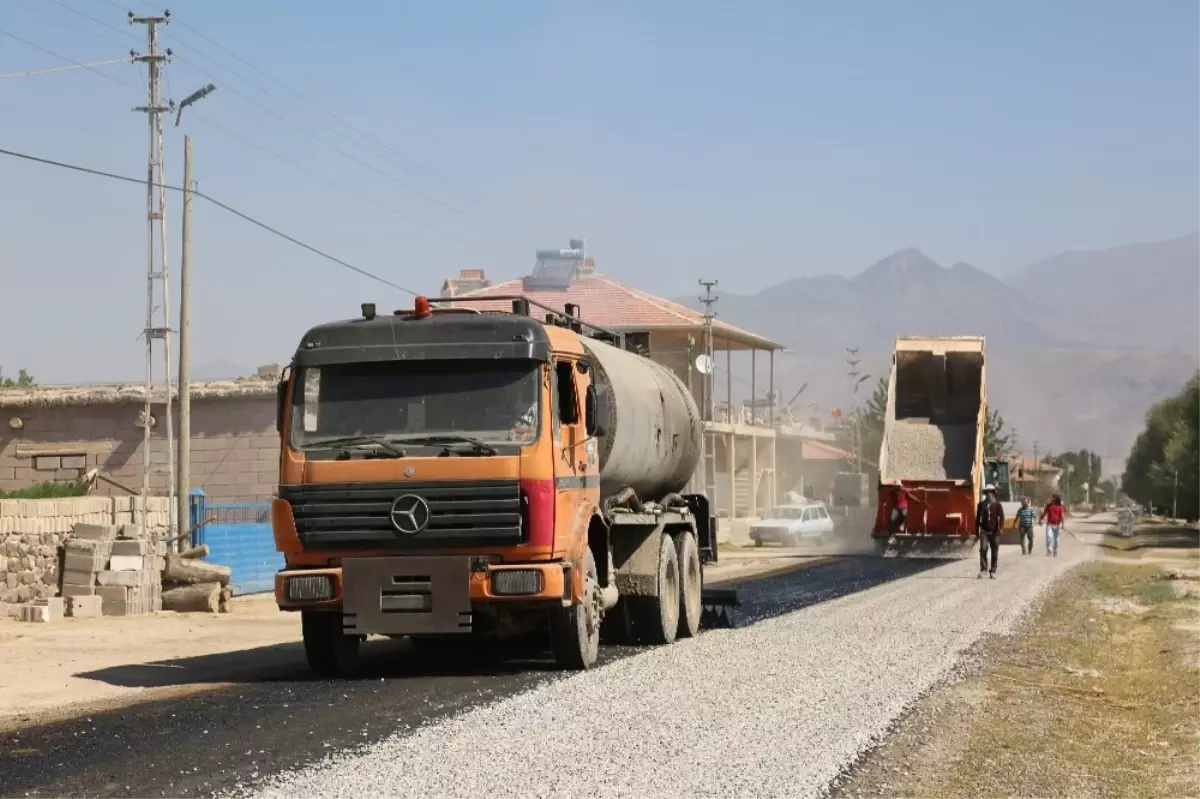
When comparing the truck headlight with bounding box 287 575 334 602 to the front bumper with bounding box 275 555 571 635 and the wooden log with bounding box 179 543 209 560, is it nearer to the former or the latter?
the front bumper with bounding box 275 555 571 635

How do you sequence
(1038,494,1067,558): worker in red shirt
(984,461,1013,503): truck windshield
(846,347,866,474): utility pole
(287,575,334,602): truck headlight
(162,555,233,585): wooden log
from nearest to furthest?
(287,575,334,602): truck headlight < (162,555,233,585): wooden log < (1038,494,1067,558): worker in red shirt < (984,461,1013,503): truck windshield < (846,347,866,474): utility pole

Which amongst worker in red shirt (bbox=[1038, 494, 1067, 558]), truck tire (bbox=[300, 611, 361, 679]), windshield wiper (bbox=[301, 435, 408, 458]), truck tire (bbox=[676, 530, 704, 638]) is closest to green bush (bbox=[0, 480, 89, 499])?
truck tire (bbox=[676, 530, 704, 638])

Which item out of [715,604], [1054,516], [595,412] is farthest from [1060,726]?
[1054,516]

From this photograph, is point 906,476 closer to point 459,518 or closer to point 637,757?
point 459,518

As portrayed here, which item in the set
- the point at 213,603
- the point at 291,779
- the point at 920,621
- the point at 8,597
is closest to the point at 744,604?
the point at 920,621

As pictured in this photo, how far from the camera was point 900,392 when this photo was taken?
38.7 metres

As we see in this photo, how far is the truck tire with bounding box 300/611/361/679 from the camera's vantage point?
576 inches

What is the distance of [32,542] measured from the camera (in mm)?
22719

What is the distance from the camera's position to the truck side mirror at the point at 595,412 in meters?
14.6

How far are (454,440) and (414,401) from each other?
1.84 ft

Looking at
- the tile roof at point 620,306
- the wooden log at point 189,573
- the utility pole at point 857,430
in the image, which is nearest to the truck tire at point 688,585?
the wooden log at point 189,573

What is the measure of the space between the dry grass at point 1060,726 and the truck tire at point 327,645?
5.49m

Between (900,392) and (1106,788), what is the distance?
2946 cm

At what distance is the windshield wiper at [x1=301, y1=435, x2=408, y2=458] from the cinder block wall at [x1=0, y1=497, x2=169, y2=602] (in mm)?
10441
